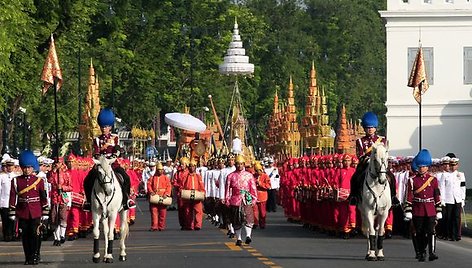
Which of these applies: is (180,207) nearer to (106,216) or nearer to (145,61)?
(106,216)

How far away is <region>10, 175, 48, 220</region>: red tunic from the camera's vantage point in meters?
28.7

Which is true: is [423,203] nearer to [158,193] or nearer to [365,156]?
[365,156]

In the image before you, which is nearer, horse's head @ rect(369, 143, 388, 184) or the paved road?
the paved road

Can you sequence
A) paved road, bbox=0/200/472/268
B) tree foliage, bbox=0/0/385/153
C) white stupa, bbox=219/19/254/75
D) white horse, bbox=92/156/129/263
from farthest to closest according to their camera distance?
white stupa, bbox=219/19/254/75 → tree foliage, bbox=0/0/385/153 → white horse, bbox=92/156/129/263 → paved road, bbox=0/200/472/268

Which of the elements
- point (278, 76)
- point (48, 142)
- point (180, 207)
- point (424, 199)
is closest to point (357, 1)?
point (278, 76)

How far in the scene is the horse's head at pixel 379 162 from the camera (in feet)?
92.2

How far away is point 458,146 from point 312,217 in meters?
38.2

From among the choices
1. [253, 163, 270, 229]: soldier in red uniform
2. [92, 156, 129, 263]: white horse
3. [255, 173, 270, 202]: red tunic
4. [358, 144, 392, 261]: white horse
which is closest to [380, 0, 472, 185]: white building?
[253, 163, 270, 229]: soldier in red uniform

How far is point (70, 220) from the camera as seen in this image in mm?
36969

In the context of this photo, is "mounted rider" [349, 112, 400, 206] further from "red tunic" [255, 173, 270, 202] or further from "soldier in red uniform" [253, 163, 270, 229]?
"red tunic" [255, 173, 270, 202]

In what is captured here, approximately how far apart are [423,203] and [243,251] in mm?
3532

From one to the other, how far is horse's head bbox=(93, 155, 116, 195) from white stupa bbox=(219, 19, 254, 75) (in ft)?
235

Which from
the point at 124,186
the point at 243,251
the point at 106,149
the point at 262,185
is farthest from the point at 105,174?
the point at 262,185

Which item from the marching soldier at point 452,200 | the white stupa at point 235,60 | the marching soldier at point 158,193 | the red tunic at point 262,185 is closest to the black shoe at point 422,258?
the marching soldier at point 452,200
